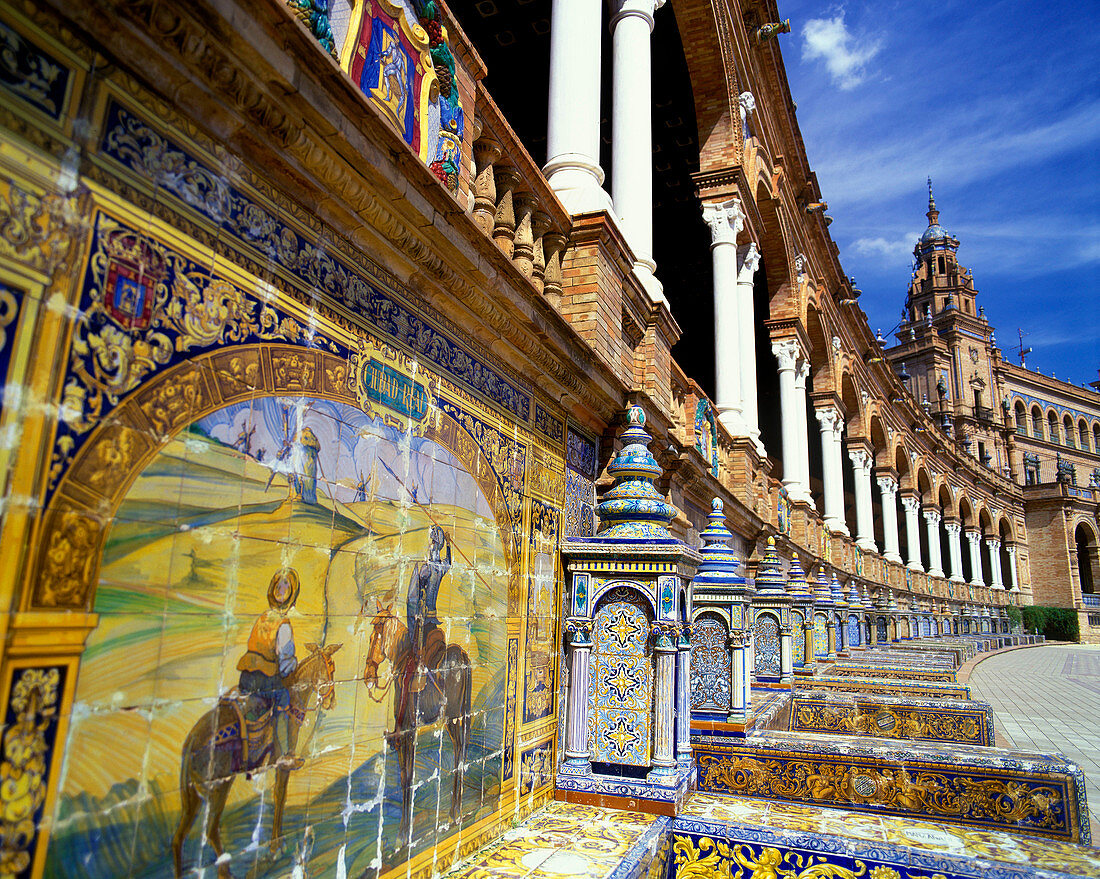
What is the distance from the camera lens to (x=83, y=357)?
1745 mm

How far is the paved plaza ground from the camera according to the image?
32.9 feet

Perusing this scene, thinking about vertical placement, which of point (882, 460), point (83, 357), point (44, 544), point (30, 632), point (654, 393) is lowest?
point (30, 632)

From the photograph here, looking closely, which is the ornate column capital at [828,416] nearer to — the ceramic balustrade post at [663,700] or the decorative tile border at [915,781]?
the decorative tile border at [915,781]

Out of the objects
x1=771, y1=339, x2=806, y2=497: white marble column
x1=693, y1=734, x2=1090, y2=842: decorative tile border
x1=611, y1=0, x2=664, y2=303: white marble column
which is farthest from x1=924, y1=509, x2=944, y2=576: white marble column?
x1=611, y1=0, x2=664, y2=303: white marble column

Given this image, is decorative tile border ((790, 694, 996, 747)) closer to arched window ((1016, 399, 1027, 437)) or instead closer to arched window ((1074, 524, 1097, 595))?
arched window ((1074, 524, 1097, 595))

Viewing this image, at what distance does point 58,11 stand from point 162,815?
6.18 ft

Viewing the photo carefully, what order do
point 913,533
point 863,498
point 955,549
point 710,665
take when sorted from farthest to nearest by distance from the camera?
point 955,549
point 913,533
point 863,498
point 710,665

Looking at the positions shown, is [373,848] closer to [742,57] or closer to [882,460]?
[742,57]

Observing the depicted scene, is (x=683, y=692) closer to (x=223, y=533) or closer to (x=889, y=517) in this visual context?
(x=223, y=533)

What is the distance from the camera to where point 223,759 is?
211 cm

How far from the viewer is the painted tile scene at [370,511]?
171 centimetres

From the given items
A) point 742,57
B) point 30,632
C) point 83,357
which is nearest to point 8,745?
point 30,632

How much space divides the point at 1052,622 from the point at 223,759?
5543 cm

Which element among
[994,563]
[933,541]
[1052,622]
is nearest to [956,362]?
[994,563]
